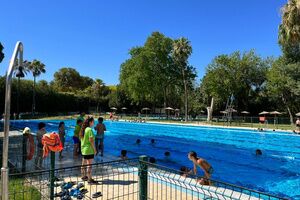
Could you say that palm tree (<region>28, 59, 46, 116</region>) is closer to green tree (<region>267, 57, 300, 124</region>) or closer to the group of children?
green tree (<region>267, 57, 300, 124</region>)

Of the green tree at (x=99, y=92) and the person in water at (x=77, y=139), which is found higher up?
the green tree at (x=99, y=92)

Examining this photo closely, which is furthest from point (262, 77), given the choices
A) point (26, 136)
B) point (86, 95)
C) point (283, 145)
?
point (26, 136)

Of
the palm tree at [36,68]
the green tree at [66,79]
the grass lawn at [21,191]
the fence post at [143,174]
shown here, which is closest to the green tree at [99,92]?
the green tree at [66,79]

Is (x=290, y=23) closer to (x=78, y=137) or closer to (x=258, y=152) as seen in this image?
(x=258, y=152)

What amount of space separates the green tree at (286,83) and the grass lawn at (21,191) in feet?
118

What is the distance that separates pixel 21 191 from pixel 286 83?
1555 inches

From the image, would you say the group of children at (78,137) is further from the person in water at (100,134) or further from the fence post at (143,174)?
the fence post at (143,174)

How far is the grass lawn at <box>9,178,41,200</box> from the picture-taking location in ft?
21.4

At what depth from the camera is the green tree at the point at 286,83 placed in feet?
127

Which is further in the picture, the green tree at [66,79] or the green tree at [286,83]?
the green tree at [66,79]

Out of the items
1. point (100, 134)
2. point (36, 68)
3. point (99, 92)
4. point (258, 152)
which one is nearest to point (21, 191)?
point (100, 134)

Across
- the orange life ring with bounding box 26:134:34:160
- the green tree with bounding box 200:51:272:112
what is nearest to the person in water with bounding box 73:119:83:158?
the orange life ring with bounding box 26:134:34:160

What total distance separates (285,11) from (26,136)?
925 inches

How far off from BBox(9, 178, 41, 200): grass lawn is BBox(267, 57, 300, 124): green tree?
3607 cm
